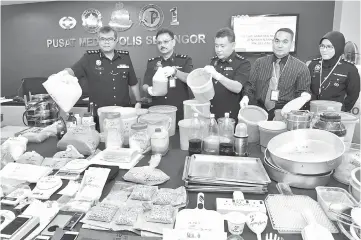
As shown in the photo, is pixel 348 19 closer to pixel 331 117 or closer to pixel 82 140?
pixel 331 117

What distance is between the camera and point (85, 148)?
70.3 inches

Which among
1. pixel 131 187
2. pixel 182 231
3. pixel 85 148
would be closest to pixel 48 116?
pixel 85 148

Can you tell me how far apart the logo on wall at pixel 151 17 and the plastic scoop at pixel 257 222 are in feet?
15.0

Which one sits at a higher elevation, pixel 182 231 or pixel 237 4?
pixel 237 4

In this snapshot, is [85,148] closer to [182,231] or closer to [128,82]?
[182,231]

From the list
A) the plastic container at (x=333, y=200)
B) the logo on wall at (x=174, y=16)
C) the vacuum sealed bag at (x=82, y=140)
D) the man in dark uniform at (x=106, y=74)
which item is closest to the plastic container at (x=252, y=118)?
the plastic container at (x=333, y=200)

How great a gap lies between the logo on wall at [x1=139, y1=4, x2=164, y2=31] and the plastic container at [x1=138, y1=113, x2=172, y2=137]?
350 cm

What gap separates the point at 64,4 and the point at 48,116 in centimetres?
380

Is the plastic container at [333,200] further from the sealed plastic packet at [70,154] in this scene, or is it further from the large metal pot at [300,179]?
the sealed plastic packet at [70,154]

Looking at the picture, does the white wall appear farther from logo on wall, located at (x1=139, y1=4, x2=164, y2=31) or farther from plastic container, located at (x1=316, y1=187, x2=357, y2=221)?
plastic container, located at (x1=316, y1=187, x2=357, y2=221)

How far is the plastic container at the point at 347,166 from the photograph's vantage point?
1378 mm

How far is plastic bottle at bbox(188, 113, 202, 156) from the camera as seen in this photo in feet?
5.76

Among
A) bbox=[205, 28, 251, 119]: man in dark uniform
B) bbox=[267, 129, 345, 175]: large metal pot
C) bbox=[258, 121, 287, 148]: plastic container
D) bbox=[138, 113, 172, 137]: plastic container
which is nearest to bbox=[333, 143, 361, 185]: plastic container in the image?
bbox=[267, 129, 345, 175]: large metal pot

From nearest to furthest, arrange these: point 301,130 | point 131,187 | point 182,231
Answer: point 182,231 < point 131,187 < point 301,130
